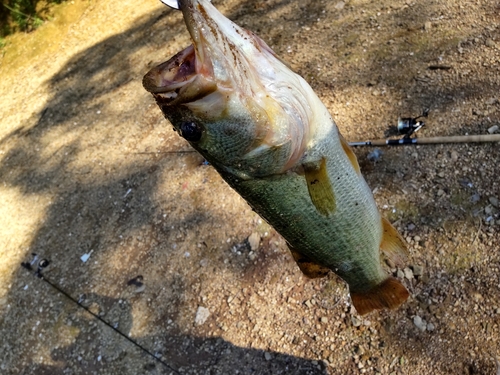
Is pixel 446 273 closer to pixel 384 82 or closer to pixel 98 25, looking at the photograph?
pixel 384 82

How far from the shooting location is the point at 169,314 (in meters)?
3.64

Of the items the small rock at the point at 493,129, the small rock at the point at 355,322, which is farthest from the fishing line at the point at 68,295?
the small rock at the point at 493,129

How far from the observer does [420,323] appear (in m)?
2.78

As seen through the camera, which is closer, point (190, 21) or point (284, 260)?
point (190, 21)

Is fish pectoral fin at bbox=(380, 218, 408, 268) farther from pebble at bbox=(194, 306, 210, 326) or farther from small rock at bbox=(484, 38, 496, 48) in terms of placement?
small rock at bbox=(484, 38, 496, 48)

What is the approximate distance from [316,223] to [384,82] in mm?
2504

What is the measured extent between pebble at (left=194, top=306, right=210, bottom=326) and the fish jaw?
2176mm

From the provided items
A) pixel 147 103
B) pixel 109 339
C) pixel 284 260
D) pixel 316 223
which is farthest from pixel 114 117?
pixel 316 223

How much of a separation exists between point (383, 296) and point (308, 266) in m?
0.46

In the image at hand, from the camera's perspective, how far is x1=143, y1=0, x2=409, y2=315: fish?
1.33 metres

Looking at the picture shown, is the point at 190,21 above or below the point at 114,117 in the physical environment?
above

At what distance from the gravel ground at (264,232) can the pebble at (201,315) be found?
0.01 m

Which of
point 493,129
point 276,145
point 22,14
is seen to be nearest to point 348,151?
point 276,145

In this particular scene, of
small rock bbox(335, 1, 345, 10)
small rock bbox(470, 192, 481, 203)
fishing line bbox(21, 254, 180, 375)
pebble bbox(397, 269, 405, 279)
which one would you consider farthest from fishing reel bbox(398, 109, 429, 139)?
fishing line bbox(21, 254, 180, 375)
